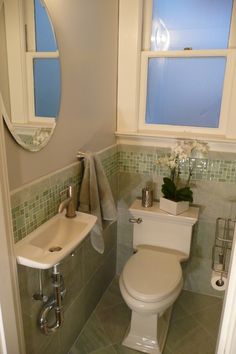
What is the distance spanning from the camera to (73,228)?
146 centimetres

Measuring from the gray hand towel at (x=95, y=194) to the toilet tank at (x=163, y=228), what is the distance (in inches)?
17.2

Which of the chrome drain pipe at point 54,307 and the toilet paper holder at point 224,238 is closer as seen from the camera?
the chrome drain pipe at point 54,307

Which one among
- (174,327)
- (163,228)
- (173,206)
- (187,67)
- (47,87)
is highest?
(187,67)

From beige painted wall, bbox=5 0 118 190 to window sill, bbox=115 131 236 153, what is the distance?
162mm

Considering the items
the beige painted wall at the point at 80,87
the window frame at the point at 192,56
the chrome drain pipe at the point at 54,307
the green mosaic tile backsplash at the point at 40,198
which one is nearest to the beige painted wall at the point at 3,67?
the beige painted wall at the point at 80,87

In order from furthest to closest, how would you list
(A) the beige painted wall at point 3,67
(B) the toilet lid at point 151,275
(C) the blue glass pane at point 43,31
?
(B) the toilet lid at point 151,275
(C) the blue glass pane at point 43,31
(A) the beige painted wall at point 3,67

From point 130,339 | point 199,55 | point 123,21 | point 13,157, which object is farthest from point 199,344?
point 123,21

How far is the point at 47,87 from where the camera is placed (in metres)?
1.30

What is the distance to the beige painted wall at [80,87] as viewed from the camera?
4.14 ft

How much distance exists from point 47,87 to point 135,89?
3.05 feet

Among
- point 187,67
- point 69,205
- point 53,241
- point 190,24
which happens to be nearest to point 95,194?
point 69,205

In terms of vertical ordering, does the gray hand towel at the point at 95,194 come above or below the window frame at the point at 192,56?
below

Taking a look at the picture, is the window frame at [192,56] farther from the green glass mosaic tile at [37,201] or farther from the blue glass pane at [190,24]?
the green glass mosaic tile at [37,201]

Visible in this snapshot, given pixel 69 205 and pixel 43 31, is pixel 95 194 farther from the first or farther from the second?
pixel 43 31
